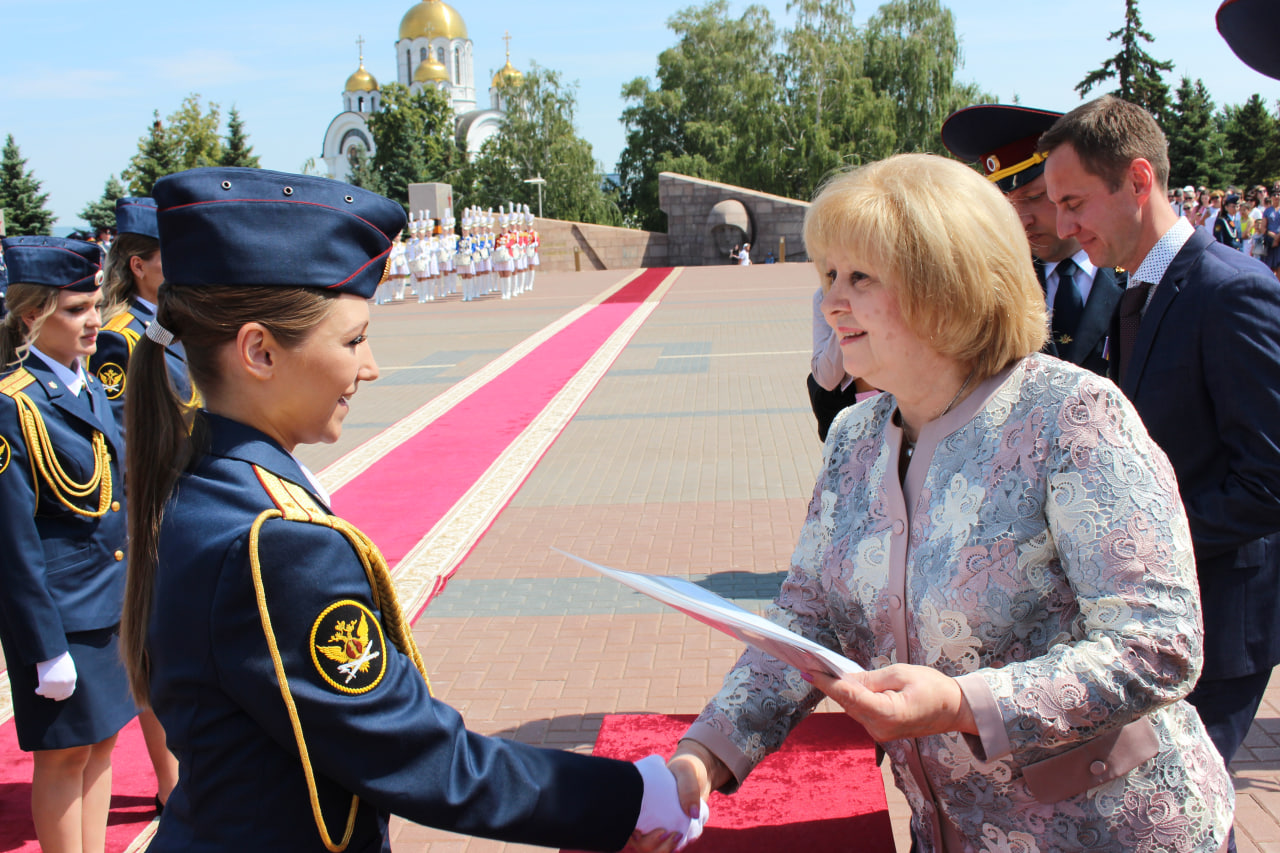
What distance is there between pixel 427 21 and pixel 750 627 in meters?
94.5

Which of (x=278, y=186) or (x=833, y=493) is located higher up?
(x=278, y=186)

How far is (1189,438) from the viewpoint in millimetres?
2193

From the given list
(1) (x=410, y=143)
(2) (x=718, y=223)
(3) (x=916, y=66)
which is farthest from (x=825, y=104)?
(1) (x=410, y=143)

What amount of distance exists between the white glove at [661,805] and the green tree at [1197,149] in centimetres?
4698

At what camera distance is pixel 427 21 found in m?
87.1

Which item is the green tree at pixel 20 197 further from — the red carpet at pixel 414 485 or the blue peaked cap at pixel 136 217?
the blue peaked cap at pixel 136 217

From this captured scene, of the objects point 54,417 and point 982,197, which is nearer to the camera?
point 982,197

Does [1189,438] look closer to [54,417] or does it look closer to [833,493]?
[833,493]

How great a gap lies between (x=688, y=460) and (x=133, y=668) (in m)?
6.95

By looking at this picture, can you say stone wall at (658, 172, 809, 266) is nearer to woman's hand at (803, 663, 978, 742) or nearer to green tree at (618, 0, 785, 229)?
green tree at (618, 0, 785, 229)

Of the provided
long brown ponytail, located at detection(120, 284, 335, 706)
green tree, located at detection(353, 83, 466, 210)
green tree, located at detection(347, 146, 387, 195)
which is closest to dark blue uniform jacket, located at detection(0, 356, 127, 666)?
long brown ponytail, located at detection(120, 284, 335, 706)

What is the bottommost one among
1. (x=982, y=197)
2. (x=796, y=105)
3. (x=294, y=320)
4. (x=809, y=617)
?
(x=809, y=617)

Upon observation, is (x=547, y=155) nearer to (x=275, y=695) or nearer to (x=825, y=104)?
(x=825, y=104)

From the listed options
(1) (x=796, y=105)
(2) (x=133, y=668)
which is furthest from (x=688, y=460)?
(1) (x=796, y=105)
